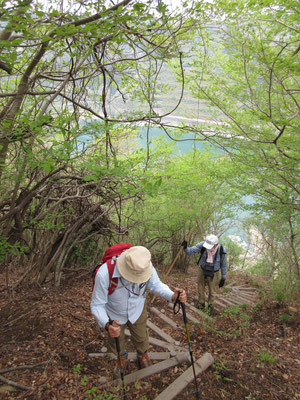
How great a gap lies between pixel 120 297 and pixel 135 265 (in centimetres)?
56

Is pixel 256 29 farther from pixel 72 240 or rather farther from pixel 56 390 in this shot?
pixel 56 390

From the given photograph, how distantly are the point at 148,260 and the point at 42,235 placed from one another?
3.85 meters

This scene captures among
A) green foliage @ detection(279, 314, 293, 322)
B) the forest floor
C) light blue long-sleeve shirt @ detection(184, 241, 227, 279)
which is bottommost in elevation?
the forest floor

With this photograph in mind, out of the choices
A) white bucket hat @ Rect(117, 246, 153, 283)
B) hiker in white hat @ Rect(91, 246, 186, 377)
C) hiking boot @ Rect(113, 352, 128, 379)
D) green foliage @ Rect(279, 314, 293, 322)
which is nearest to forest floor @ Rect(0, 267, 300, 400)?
green foliage @ Rect(279, 314, 293, 322)

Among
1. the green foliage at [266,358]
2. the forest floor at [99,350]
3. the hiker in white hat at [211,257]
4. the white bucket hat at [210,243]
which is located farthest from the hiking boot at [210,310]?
the green foliage at [266,358]

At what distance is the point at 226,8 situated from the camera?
4.23 metres

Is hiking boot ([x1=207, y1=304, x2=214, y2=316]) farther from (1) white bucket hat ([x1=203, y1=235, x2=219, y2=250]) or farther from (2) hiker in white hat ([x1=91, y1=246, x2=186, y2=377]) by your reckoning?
(2) hiker in white hat ([x1=91, y1=246, x2=186, y2=377])

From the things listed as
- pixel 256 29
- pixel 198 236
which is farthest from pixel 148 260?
pixel 198 236

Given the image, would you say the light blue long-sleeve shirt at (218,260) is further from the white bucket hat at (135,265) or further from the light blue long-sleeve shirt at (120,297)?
the white bucket hat at (135,265)

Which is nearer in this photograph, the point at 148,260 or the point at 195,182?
the point at 148,260

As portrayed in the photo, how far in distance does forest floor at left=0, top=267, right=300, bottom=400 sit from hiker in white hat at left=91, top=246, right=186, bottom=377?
47 cm

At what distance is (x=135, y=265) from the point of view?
8.52 feet

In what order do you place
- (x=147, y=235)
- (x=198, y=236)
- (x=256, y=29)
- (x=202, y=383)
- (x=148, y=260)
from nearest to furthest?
(x=148, y=260) → (x=202, y=383) → (x=256, y=29) → (x=147, y=235) → (x=198, y=236)

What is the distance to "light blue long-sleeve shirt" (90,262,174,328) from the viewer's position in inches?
106
